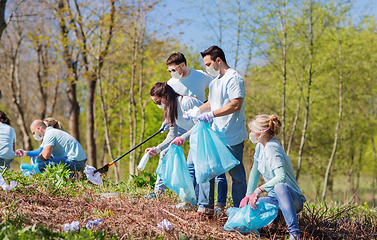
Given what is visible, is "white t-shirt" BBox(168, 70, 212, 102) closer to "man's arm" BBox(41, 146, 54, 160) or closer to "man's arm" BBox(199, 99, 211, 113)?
"man's arm" BBox(199, 99, 211, 113)

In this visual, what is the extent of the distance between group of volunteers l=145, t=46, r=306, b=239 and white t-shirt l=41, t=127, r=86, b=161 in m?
1.74

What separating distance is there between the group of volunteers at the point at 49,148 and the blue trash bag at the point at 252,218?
2793 mm

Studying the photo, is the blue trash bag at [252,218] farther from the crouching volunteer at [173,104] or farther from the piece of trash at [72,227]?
the piece of trash at [72,227]

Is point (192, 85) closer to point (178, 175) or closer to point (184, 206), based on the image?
point (178, 175)

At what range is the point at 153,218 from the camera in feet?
8.29

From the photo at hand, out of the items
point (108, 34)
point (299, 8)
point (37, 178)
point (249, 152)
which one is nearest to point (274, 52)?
point (299, 8)

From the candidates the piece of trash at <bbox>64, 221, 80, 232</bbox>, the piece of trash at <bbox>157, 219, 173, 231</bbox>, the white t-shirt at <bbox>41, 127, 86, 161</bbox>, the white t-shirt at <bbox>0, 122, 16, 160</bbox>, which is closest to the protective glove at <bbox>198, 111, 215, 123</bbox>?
the piece of trash at <bbox>157, 219, 173, 231</bbox>

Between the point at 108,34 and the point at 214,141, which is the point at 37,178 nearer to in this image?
the point at 214,141

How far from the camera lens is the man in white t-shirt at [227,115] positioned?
2.76 meters

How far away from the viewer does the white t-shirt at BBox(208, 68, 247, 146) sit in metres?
2.77

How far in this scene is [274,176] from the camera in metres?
2.54

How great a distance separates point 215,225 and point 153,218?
52 cm

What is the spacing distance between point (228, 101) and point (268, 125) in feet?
1.48

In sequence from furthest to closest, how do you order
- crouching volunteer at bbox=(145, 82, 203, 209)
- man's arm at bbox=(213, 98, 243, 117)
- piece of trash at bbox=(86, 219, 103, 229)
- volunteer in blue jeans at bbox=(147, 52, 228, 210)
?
1. volunteer in blue jeans at bbox=(147, 52, 228, 210)
2. crouching volunteer at bbox=(145, 82, 203, 209)
3. man's arm at bbox=(213, 98, 243, 117)
4. piece of trash at bbox=(86, 219, 103, 229)
